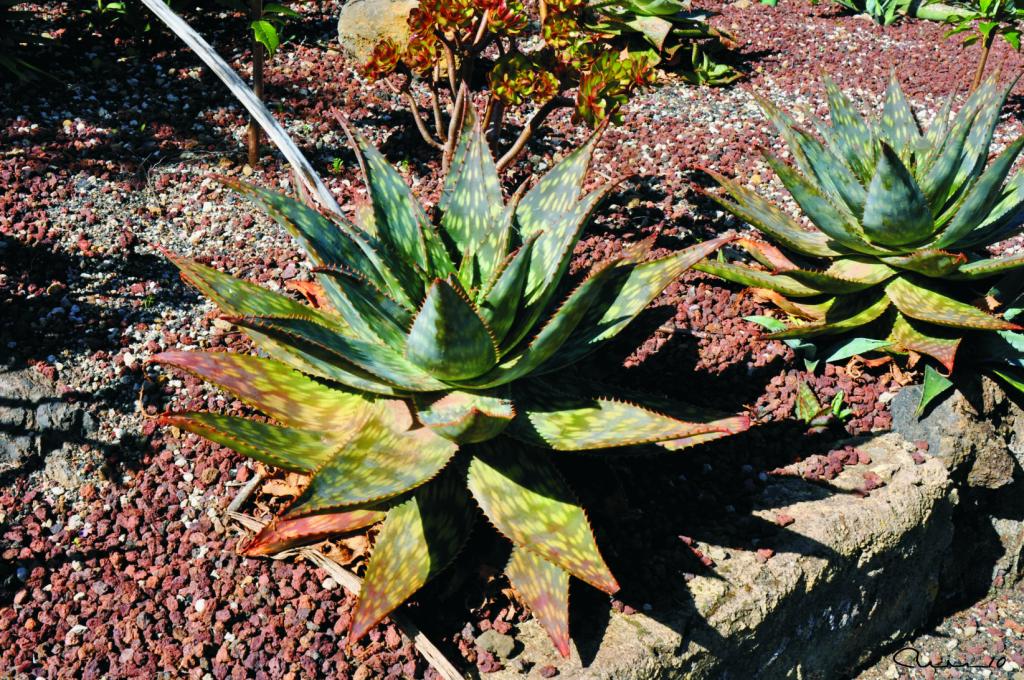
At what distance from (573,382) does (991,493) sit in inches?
81.4

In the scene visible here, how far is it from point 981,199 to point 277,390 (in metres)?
2.42

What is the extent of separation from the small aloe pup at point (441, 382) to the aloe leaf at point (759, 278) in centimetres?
93

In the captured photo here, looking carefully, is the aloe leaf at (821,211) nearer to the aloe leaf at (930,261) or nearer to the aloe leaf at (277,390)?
the aloe leaf at (930,261)

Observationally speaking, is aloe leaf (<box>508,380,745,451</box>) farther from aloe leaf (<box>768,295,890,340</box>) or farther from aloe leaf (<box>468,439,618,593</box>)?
aloe leaf (<box>768,295,890,340</box>)

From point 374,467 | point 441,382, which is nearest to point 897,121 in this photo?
point 441,382

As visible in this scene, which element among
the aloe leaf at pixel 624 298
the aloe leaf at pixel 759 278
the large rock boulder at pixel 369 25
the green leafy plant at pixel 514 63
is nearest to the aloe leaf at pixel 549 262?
the aloe leaf at pixel 624 298

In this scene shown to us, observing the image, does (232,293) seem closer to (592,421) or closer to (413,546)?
(413,546)

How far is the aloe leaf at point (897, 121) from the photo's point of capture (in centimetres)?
338

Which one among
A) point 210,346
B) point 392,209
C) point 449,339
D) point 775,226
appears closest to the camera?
point 449,339

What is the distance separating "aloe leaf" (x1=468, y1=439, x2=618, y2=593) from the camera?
192cm

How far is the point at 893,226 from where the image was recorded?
2945 mm

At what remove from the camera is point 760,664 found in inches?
102

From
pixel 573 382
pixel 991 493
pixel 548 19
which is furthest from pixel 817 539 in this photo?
pixel 548 19

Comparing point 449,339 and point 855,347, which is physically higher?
point 449,339
